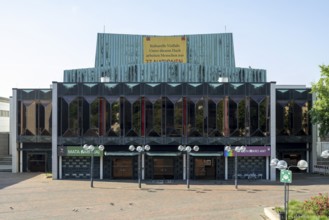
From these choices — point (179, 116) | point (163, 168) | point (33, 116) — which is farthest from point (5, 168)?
point (179, 116)

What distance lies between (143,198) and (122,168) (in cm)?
1125

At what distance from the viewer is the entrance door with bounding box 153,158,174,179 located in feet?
126

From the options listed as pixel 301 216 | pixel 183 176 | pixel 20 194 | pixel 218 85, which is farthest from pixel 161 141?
pixel 301 216

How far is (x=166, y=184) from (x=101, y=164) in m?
6.64

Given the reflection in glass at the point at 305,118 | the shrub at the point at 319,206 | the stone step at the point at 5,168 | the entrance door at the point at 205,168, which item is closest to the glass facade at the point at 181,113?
the entrance door at the point at 205,168

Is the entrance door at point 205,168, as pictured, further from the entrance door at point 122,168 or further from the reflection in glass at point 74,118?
the reflection in glass at point 74,118

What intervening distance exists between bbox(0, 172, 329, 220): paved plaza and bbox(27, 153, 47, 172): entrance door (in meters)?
6.90

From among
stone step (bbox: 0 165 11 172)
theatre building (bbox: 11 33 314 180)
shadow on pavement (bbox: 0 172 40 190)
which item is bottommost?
stone step (bbox: 0 165 11 172)

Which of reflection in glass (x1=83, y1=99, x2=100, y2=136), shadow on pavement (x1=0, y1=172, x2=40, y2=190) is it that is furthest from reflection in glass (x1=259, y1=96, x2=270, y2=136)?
shadow on pavement (x1=0, y1=172, x2=40, y2=190)

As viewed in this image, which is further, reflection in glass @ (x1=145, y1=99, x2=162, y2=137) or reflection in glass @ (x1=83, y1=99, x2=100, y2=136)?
reflection in glass @ (x1=83, y1=99, x2=100, y2=136)

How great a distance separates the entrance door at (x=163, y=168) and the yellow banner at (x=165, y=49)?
18.1 metres

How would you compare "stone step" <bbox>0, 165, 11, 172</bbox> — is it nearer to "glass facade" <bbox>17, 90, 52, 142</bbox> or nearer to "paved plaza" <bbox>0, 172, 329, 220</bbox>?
"glass facade" <bbox>17, 90, 52, 142</bbox>

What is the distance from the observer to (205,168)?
3841 centimetres

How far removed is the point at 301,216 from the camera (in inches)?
773
